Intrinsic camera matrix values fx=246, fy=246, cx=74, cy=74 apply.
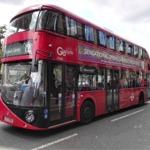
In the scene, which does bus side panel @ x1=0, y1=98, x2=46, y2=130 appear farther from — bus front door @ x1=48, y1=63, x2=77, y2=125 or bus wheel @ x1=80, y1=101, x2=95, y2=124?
bus wheel @ x1=80, y1=101, x2=95, y2=124

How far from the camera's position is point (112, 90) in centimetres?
1109

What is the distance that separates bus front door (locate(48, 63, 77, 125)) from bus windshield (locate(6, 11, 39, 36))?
55.8 inches

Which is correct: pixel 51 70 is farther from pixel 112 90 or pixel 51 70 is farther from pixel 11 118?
pixel 112 90

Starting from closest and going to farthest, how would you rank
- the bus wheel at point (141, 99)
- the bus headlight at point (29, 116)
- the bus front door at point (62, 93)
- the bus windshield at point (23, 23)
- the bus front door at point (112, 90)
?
the bus headlight at point (29, 116), the bus front door at point (62, 93), the bus windshield at point (23, 23), the bus front door at point (112, 90), the bus wheel at point (141, 99)

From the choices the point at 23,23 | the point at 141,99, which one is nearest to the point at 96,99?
the point at 23,23

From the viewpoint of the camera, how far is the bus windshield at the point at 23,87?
6992mm

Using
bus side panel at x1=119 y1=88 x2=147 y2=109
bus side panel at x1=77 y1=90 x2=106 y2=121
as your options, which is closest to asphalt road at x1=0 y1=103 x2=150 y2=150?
bus side panel at x1=77 y1=90 x2=106 y2=121

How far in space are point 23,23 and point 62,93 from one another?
2.55 meters

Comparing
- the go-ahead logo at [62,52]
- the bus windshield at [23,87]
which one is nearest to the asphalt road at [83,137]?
the bus windshield at [23,87]

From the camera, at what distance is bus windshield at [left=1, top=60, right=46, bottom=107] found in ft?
22.9

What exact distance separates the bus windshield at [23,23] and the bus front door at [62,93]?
1.42 meters

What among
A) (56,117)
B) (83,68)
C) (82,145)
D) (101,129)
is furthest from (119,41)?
(82,145)

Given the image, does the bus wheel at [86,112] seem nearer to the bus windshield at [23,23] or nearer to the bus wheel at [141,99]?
the bus windshield at [23,23]

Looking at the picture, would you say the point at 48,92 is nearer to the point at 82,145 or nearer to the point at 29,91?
the point at 29,91
